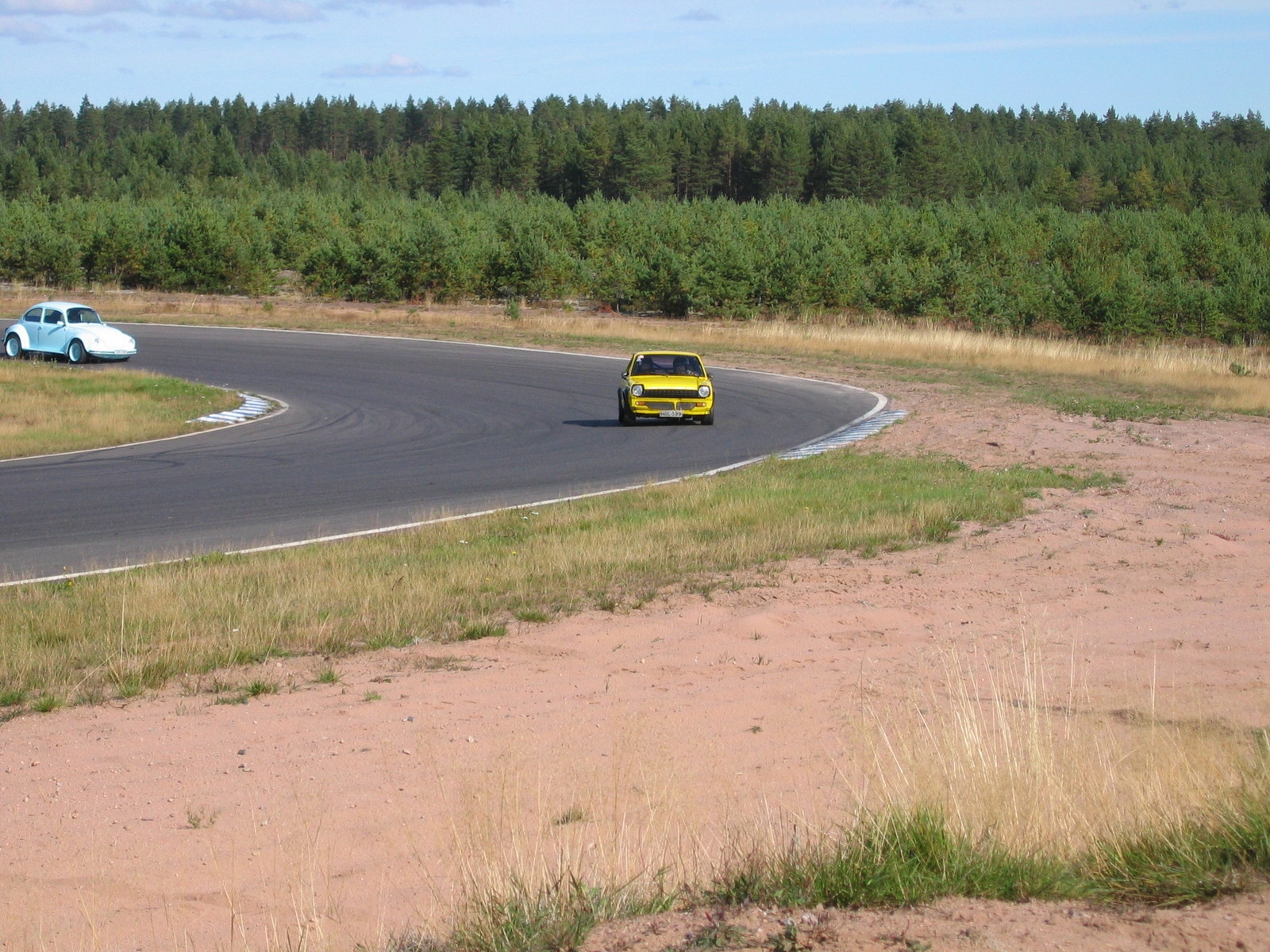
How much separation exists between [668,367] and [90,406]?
1223 cm

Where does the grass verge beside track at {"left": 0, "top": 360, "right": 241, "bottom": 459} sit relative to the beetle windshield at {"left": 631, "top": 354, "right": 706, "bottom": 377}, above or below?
below

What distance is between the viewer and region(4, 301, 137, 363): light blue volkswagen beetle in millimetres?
34500

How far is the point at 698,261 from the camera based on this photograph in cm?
6066

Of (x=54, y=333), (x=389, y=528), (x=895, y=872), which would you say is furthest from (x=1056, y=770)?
(x=54, y=333)

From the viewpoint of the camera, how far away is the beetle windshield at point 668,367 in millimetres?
24297

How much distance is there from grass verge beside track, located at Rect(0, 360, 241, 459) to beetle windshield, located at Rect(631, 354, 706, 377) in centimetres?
880

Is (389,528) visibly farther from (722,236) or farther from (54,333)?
(722,236)

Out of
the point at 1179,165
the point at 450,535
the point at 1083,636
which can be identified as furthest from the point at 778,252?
the point at 1179,165

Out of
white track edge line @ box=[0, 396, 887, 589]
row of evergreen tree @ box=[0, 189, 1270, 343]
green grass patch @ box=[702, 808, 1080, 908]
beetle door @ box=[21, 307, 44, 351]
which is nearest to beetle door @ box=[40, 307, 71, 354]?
beetle door @ box=[21, 307, 44, 351]

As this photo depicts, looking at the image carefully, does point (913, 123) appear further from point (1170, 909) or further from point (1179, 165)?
point (1170, 909)

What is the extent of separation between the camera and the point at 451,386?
3114 centimetres

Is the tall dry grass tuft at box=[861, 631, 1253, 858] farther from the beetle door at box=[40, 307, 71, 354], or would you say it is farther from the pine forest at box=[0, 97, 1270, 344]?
the pine forest at box=[0, 97, 1270, 344]

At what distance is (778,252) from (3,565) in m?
53.7

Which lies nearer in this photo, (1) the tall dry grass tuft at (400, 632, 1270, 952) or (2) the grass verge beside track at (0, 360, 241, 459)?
(1) the tall dry grass tuft at (400, 632, 1270, 952)
